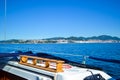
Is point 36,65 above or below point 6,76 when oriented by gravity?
above

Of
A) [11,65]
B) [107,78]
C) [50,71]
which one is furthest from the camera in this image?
[11,65]

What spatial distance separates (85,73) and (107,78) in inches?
26.7

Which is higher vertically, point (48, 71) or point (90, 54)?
point (48, 71)

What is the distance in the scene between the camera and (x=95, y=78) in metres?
4.45

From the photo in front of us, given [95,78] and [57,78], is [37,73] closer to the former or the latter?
[57,78]

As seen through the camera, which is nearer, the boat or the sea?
the boat

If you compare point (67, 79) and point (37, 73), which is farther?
point (37, 73)

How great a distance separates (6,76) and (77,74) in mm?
3024

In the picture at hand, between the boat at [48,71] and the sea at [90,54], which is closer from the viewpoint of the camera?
the boat at [48,71]

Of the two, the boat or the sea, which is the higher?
the boat

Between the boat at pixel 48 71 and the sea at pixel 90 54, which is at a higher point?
the boat at pixel 48 71

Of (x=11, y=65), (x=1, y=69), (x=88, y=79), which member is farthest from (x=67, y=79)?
(x=1, y=69)

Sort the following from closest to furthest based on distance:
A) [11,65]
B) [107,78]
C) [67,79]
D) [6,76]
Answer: [67,79] < [107,78] < [11,65] < [6,76]

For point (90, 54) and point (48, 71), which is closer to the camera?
point (48, 71)
